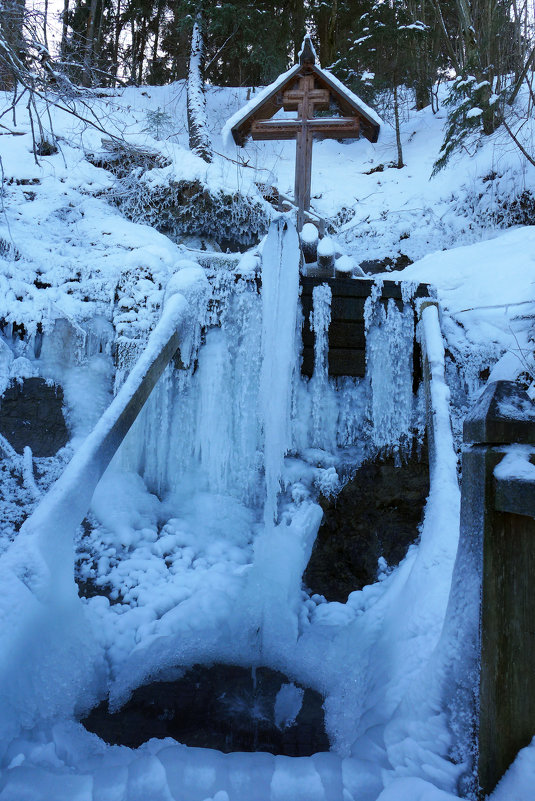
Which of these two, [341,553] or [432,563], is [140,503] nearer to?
[341,553]

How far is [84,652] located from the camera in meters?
3.19

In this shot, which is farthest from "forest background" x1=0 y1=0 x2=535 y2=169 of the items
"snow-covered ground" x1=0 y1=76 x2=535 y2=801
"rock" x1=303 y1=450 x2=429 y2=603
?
"rock" x1=303 y1=450 x2=429 y2=603

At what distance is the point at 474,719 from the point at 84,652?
7.88 ft

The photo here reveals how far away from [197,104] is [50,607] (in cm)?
1332

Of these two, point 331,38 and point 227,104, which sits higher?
point 331,38

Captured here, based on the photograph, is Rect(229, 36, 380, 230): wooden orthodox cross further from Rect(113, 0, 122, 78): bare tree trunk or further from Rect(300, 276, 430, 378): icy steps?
Rect(113, 0, 122, 78): bare tree trunk

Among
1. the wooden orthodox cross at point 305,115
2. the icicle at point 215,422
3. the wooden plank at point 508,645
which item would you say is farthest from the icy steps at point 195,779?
the wooden orthodox cross at point 305,115

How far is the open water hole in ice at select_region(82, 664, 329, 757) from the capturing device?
279cm

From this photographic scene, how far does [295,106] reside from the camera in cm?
766

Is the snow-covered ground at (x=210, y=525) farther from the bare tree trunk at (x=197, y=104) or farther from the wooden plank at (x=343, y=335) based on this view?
the bare tree trunk at (x=197, y=104)

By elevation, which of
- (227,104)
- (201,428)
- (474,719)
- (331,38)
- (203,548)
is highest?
(331,38)

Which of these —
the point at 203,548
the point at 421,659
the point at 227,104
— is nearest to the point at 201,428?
the point at 203,548

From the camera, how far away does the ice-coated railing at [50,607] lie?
2.53m

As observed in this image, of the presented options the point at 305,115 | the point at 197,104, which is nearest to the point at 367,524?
the point at 305,115
